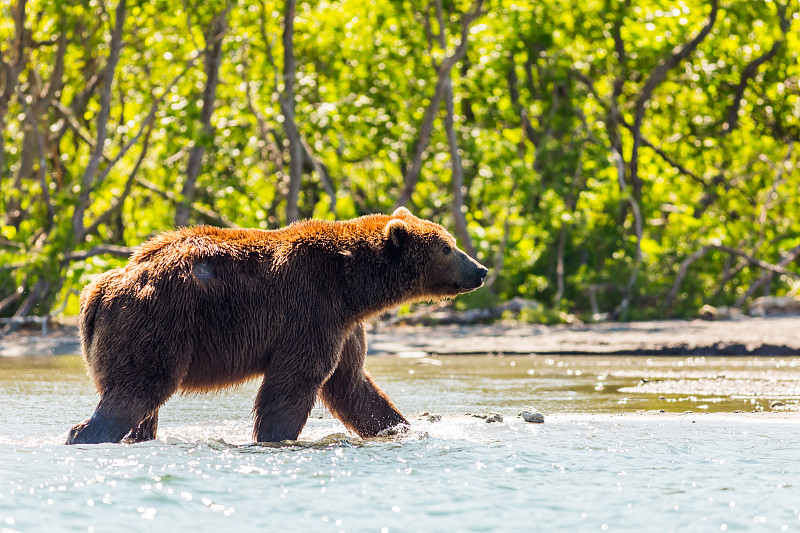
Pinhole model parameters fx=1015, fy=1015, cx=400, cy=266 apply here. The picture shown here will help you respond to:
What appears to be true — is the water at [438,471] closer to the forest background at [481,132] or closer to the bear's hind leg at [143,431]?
the bear's hind leg at [143,431]

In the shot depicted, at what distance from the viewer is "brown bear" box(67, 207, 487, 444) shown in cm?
530

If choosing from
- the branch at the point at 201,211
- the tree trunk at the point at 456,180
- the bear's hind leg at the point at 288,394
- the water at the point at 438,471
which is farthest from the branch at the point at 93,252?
the bear's hind leg at the point at 288,394

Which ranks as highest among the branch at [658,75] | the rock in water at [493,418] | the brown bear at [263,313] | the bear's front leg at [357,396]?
the branch at [658,75]

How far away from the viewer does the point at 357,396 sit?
617cm

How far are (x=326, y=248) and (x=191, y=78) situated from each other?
1085 centimetres

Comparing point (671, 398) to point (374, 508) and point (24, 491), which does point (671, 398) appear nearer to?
point (374, 508)

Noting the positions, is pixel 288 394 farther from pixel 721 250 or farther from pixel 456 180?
pixel 721 250

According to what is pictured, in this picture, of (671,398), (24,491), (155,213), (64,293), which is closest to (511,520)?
(24,491)

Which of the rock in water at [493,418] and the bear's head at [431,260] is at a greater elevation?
the bear's head at [431,260]

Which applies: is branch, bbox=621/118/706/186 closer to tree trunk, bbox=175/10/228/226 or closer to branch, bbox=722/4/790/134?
branch, bbox=722/4/790/134

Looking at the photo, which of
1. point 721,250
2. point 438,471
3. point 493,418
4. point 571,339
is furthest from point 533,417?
point 721,250

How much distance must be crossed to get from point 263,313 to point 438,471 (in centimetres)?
148

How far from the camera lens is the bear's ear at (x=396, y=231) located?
6016 millimetres

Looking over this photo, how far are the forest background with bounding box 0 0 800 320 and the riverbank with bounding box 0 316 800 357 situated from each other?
1018 mm
